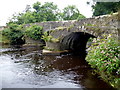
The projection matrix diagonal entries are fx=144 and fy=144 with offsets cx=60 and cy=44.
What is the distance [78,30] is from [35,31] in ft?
39.5

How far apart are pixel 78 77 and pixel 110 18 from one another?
3824mm

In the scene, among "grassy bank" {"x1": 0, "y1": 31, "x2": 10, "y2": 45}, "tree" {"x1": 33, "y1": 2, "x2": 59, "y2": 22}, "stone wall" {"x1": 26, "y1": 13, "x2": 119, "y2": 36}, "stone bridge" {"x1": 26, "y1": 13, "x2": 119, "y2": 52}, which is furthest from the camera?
"tree" {"x1": 33, "y1": 2, "x2": 59, "y2": 22}

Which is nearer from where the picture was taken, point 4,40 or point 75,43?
point 75,43

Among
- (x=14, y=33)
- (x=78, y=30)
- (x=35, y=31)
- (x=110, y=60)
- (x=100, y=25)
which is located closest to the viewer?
(x=110, y=60)

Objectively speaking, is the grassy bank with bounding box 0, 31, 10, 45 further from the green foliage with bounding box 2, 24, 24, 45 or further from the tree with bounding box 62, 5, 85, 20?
the tree with bounding box 62, 5, 85, 20

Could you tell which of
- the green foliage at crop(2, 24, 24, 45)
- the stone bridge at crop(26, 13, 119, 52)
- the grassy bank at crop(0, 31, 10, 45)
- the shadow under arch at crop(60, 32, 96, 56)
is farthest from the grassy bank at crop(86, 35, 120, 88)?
the grassy bank at crop(0, 31, 10, 45)

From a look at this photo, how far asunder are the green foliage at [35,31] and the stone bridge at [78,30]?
0.77m

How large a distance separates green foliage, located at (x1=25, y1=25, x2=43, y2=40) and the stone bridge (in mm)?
766

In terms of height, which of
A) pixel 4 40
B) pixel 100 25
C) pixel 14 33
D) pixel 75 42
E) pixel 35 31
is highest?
pixel 100 25

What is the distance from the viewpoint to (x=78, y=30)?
11.3 metres

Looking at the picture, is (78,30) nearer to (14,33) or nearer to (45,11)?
(14,33)

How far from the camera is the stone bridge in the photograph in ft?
26.9

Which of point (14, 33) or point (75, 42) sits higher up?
point (14, 33)

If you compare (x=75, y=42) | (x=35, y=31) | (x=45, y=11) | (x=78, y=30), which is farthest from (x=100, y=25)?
(x=45, y=11)
